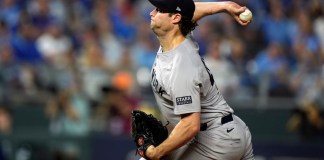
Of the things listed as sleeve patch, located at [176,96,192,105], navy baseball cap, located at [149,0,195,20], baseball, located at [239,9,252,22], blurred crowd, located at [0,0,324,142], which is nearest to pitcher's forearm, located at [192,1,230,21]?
baseball, located at [239,9,252,22]

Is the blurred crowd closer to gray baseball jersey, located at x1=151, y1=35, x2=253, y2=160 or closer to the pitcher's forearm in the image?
the pitcher's forearm

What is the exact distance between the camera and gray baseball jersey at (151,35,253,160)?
6531mm

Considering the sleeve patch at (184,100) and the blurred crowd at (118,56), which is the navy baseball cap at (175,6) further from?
the blurred crowd at (118,56)

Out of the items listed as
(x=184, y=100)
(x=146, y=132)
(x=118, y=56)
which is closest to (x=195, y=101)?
(x=184, y=100)

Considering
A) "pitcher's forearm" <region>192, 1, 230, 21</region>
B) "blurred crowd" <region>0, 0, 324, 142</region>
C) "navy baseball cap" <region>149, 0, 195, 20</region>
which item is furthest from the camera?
"blurred crowd" <region>0, 0, 324, 142</region>

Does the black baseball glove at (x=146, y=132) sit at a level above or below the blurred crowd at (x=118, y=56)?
below

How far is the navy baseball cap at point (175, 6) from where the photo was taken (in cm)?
664

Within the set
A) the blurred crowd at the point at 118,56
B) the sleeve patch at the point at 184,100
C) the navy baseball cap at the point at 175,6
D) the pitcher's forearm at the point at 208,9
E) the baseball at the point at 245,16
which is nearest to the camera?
the sleeve patch at the point at 184,100

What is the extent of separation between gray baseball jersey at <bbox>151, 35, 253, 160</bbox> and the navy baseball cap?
0.23 metres

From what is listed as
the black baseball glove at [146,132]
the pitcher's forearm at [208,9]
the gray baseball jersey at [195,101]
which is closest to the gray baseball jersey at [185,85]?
the gray baseball jersey at [195,101]

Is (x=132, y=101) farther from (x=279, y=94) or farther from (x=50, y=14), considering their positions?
(x=50, y=14)

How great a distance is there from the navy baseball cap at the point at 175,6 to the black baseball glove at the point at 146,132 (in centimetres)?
84

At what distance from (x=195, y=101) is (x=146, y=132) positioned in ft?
1.60

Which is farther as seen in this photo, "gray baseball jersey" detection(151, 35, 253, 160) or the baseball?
the baseball
